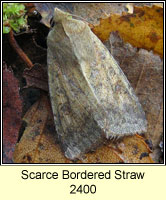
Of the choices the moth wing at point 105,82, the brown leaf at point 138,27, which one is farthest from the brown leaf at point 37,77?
the brown leaf at point 138,27

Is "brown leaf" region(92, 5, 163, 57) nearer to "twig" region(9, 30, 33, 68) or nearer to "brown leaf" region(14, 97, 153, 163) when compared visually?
"twig" region(9, 30, 33, 68)

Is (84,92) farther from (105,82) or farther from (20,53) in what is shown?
(20,53)

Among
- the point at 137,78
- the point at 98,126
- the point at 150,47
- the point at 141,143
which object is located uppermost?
the point at 150,47

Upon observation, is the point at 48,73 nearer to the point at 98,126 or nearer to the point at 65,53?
the point at 65,53

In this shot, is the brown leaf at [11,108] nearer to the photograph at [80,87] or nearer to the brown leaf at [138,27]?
the photograph at [80,87]

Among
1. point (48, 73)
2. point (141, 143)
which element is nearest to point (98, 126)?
point (141, 143)

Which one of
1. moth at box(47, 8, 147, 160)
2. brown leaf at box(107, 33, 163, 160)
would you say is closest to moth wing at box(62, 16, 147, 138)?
moth at box(47, 8, 147, 160)

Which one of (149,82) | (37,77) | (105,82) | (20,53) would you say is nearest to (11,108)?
(37,77)

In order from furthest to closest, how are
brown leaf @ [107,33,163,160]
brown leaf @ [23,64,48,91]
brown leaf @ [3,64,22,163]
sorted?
brown leaf @ [107,33,163,160] < brown leaf @ [23,64,48,91] < brown leaf @ [3,64,22,163]
